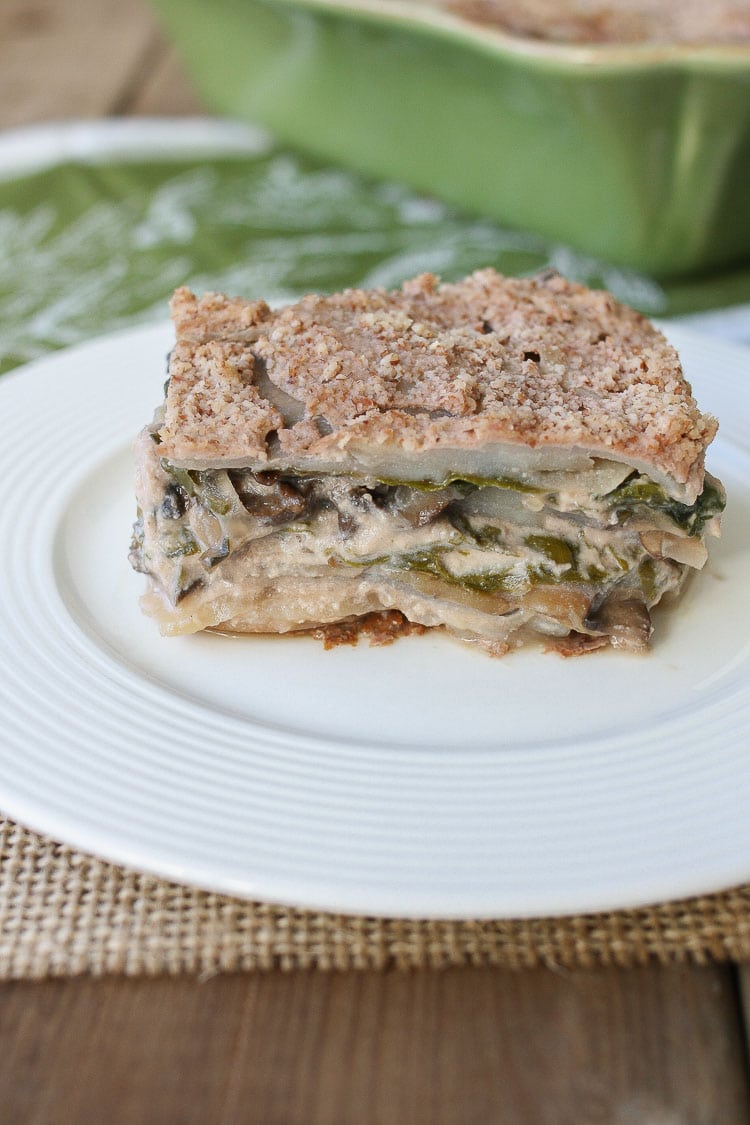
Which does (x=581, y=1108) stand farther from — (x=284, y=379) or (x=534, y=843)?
(x=284, y=379)

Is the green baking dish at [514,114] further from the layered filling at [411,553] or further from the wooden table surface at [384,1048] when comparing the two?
the wooden table surface at [384,1048]

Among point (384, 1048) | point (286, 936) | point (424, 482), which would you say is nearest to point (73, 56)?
point (424, 482)

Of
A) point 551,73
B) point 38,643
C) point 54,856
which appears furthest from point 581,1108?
point 551,73

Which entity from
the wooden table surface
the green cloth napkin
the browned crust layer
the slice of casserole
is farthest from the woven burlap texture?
the green cloth napkin

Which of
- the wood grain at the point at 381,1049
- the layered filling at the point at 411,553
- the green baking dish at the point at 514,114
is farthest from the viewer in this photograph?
the green baking dish at the point at 514,114

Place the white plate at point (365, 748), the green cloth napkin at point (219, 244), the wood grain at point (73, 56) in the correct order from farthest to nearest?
the wood grain at point (73, 56) → the green cloth napkin at point (219, 244) → the white plate at point (365, 748)

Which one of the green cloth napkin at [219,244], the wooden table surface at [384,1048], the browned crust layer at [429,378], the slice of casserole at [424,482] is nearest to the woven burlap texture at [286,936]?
the wooden table surface at [384,1048]
